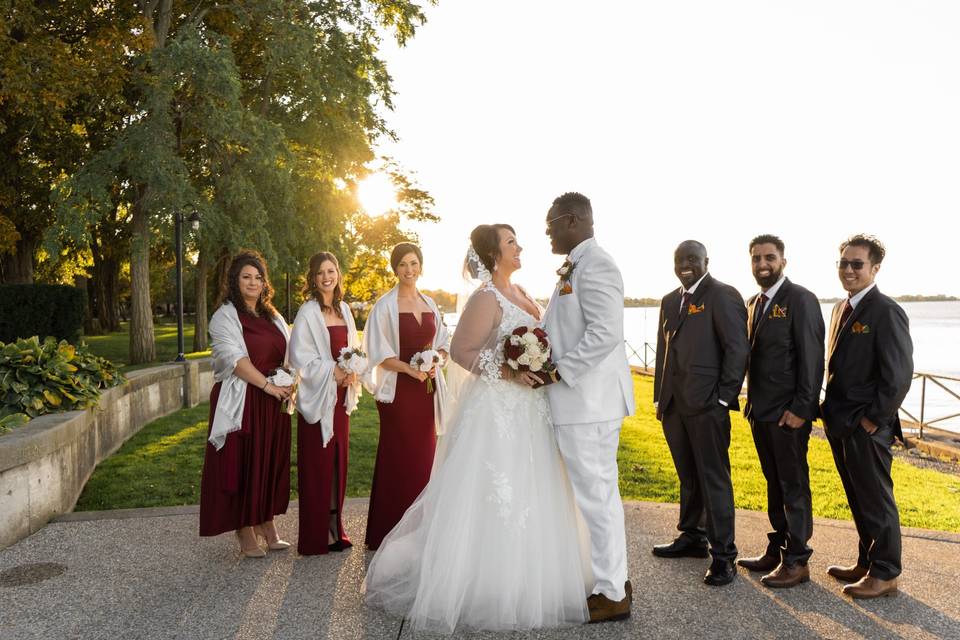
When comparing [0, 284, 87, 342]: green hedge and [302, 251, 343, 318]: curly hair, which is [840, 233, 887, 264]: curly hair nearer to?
[302, 251, 343, 318]: curly hair

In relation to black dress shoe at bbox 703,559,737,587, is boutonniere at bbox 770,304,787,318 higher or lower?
higher

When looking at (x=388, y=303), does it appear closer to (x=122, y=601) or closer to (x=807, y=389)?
(x=122, y=601)

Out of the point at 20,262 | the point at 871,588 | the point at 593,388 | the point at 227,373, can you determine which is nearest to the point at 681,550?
the point at 871,588

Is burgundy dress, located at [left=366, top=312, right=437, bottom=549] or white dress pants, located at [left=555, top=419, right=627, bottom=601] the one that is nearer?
white dress pants, located at [left=555, top=419, right=627, bottom=601]

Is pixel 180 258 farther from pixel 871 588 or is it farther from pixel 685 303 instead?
pixel 871 588

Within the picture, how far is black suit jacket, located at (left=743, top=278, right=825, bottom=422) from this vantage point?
15.6ft

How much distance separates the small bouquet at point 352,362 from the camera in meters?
5.63

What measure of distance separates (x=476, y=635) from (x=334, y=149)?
1981 centimetres

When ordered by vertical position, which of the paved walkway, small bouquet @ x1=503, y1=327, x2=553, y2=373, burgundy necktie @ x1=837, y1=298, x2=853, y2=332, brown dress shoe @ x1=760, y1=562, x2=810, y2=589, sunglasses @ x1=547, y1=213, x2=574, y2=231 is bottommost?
the paved walkway

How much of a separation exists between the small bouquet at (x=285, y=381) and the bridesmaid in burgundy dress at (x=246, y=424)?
0.15ft

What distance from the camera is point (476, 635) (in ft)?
13.2

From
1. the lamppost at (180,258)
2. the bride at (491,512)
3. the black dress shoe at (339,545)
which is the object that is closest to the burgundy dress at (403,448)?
the black dress shoe at (339,545)

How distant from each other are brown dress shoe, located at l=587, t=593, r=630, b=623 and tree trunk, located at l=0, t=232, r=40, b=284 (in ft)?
84.5

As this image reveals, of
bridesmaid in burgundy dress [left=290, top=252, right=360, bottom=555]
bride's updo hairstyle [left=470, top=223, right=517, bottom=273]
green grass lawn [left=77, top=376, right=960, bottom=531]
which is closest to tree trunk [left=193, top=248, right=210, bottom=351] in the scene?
green grass lawn [left=77, top=376, right=960, bottom=531]
